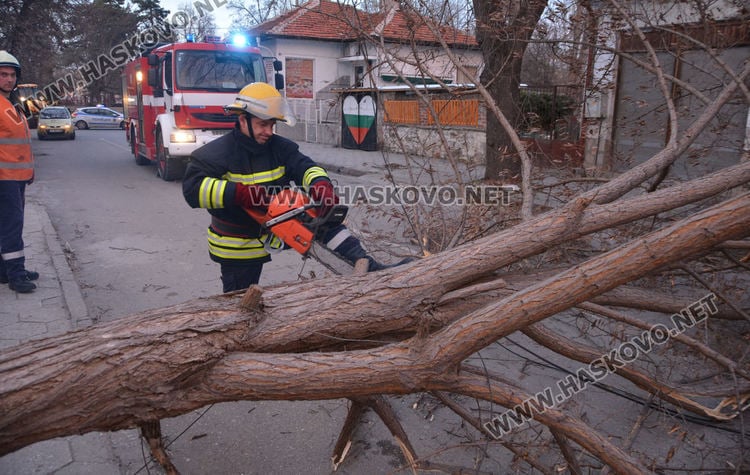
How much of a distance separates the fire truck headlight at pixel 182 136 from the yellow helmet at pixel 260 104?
26.0 feet

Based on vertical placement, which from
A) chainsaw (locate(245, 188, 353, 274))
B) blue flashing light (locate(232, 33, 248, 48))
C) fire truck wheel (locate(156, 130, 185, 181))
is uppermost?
blue flashing light (locate(232, 33, 248, 48))

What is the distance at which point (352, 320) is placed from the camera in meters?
2.20

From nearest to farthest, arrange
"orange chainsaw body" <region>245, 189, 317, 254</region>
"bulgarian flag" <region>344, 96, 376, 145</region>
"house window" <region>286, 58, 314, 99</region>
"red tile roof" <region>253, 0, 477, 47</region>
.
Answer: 1. "orange chainsaw body" <region>245, 189, 317, 254</region>
2. "red tile roof" <region>253, 0, 477, 47</region>
3. "bulgarian flag" <region>344, 96, 376, 145</region>
4. "house window" <region>286, 58, 314, 99</region>

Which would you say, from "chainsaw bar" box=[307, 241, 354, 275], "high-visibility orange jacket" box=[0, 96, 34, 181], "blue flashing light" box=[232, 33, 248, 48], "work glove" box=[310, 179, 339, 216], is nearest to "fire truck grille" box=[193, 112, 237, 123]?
"blue flashing light" box=[232, 33, 248, 48]

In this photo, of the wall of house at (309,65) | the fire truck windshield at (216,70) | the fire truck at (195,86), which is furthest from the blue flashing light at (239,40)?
the wall of house at (309,65)

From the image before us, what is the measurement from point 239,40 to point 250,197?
8581mm

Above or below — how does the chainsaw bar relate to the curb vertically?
above

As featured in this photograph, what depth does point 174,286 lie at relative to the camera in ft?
16.9

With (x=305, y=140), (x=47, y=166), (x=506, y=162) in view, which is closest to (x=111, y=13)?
(x=305, y=140)

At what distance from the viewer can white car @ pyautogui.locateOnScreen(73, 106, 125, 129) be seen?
29594mm

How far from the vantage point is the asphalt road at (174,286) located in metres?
2.71

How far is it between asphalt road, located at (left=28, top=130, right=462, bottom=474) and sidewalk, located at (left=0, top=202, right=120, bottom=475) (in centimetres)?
13

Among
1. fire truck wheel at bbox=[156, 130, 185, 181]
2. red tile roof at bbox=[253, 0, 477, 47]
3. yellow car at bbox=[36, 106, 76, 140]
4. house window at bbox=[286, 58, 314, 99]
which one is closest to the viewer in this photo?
red tile roof at bbox=[253, 0, 477, 47]

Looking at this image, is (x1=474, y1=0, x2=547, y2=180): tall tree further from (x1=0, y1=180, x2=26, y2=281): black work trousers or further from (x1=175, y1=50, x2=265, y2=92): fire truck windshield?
(x1=175, y1=50, x2=265, y2=92): fire truck windshield
